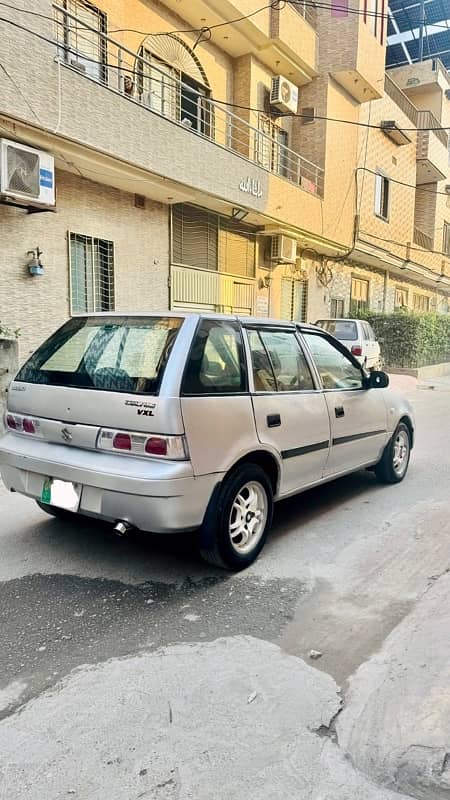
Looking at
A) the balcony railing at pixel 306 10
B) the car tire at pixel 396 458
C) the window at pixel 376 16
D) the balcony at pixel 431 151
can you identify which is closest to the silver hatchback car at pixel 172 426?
the car tire at pixel 396 458

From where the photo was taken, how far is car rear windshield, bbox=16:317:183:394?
139 inches

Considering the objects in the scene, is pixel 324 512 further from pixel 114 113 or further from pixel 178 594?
pixel 114 113

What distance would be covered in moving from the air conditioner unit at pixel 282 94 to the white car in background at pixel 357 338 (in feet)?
19.7

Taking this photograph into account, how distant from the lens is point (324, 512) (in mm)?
5094

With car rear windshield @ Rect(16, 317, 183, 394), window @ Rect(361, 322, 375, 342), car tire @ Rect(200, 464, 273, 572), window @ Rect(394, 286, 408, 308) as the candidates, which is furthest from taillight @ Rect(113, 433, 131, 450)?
window @ Rect(394, 286, 408, 308)

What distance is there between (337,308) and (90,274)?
38.1 ft

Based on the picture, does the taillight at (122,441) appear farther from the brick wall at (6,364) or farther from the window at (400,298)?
the window at (400,298)

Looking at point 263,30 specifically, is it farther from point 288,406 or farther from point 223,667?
point 223,667

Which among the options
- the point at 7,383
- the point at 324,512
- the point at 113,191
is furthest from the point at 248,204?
the point at 324,512

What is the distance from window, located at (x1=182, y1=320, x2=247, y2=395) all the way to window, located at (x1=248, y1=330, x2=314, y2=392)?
0.16 metres

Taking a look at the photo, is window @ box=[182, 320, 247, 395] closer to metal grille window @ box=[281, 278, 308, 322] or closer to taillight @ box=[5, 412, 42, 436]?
taillight @ box=[5, 412, 42, 436]

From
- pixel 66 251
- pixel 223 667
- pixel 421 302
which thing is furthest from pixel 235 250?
pixel 421 302

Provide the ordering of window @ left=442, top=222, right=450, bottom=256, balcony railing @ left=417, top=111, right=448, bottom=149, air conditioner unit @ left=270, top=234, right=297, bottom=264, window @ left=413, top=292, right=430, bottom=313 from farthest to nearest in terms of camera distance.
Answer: window @ left=442, top=222, right=450, bottom=256 < window @ left=413, top=292, right=430, bottom=313 < balcony railing @ left=417, top=111, right=448, bottom=149 < air conditioner unit @ left=270, top=234, right=297, bottom=264

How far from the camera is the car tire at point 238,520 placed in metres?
3.53
